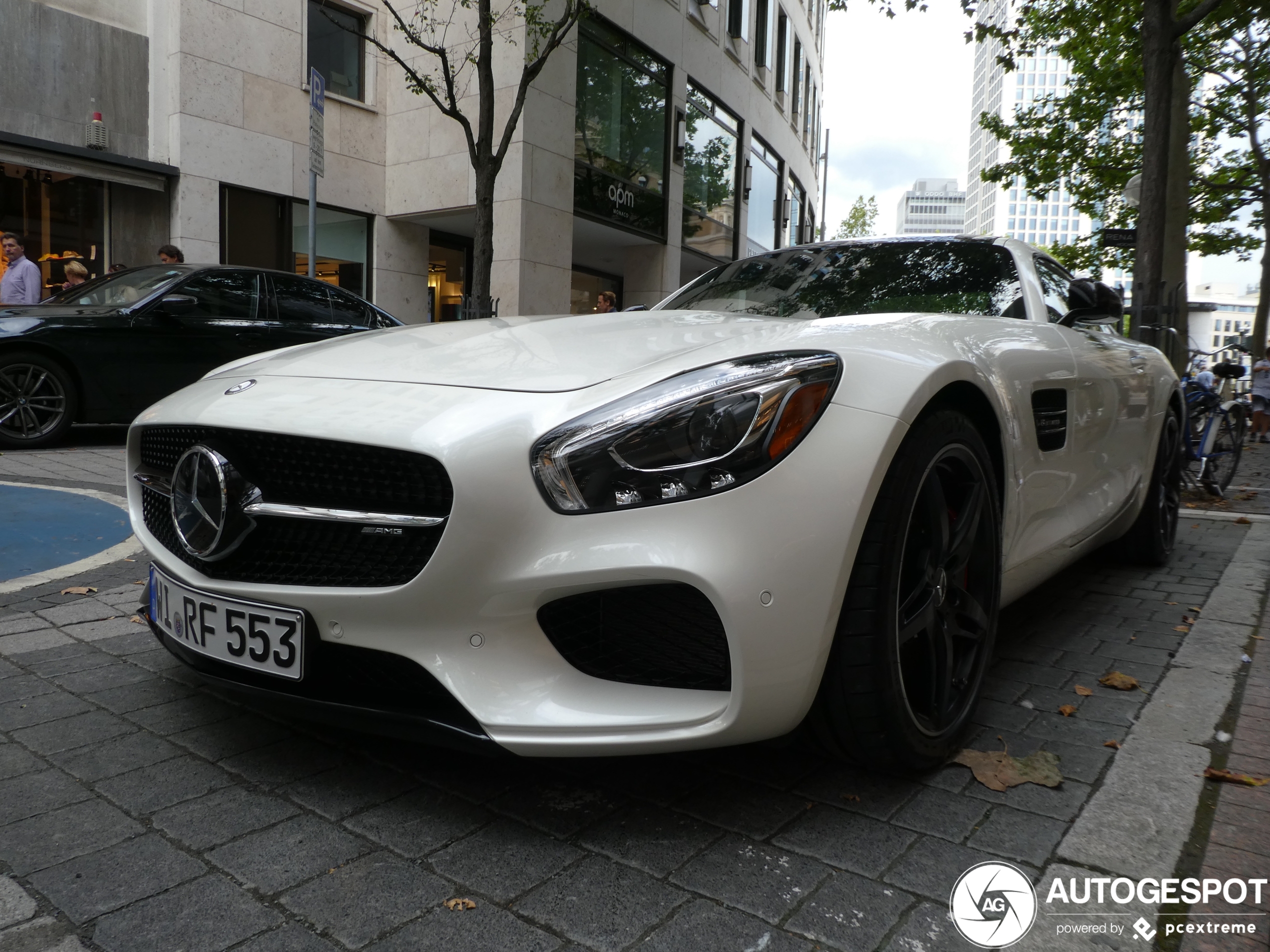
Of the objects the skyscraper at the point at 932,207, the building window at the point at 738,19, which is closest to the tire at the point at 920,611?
the building window at the point at 738,19

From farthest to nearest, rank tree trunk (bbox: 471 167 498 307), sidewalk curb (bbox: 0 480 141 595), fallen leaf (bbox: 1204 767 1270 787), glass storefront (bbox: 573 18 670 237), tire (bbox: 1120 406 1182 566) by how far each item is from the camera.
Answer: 1. glass storefront (bbox: 573 18 670 237)
2. tree trunk (bbox: 471 167 498 307)
3. tire (bbox: 1120 406 1182 566)
4. sidewalk curb (bbox: 0 480 141 595)
5. fallen leaf (bbox: 1204 767 1270 787)

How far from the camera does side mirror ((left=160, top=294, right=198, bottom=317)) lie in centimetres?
741

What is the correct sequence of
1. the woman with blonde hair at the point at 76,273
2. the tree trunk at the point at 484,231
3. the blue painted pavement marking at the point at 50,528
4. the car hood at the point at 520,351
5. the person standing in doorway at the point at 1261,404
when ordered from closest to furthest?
the car hood at the point at 520,351, the blue painted pavement marking at the point at 50,528, the tree trunk at the point at 484,231, the woman with blonde hair at the point at 76,273, the person standing in doorway at the point at 1261,404

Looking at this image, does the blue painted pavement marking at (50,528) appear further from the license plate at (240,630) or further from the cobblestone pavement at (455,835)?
the license plate at (240,630)

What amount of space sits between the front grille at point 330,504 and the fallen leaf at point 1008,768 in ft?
4.36

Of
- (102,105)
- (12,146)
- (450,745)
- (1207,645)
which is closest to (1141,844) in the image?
(450,745)

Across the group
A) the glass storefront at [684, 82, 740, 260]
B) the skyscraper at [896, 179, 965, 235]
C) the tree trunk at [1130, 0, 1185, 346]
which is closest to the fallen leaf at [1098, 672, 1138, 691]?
the tree trunk at [1130, 0, 1185, 346]

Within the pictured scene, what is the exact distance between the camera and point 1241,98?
23516 mm

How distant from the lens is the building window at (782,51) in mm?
25750

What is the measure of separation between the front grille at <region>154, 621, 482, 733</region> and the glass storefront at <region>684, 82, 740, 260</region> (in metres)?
18.2

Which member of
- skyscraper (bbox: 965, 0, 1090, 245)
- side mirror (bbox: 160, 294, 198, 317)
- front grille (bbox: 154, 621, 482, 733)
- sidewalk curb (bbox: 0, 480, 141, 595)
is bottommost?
sidewalk curb (bbox: 0, 480, 141, 595)

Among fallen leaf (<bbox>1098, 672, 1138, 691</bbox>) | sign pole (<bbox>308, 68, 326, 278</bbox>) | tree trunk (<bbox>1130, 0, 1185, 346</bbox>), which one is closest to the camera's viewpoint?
fallen leaf (<bbox>1098, 672, 1138, 691</bbox>)

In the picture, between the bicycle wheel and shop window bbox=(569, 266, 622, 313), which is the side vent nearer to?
the bicycle wheel

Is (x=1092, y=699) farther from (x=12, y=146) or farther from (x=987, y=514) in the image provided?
(x=12, y=146)
